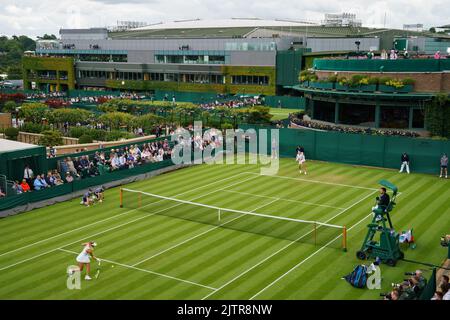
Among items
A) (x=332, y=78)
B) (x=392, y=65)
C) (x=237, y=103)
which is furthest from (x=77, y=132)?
(x=392, y=65)

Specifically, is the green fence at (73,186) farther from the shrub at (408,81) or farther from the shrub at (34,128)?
the shrub at (34,128)

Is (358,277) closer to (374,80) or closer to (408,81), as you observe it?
(408,81)

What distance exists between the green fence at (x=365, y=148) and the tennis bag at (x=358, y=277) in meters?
21.5

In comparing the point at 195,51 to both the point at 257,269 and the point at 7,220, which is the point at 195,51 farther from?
the point at 257,269

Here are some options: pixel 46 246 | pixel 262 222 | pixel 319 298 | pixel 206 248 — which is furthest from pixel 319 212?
pixel 46 246

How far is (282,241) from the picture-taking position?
24984 mm

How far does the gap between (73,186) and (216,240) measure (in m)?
12.4

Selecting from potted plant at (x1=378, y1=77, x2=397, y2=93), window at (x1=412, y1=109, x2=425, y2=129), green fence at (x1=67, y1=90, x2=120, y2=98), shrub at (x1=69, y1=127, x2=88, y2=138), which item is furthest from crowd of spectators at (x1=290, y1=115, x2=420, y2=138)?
green fence at (x1=67, y1=90, x2=120, y2=98)

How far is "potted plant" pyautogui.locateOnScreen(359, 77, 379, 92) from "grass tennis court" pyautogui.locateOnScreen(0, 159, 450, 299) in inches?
497

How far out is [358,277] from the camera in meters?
20.0

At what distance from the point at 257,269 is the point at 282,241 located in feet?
11.9

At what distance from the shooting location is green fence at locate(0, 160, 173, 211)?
99.0 feet
